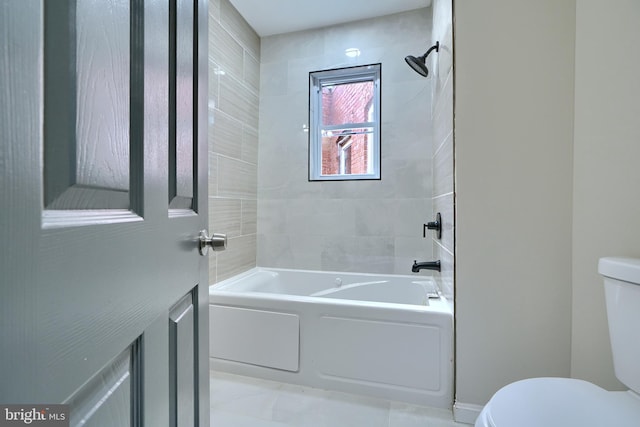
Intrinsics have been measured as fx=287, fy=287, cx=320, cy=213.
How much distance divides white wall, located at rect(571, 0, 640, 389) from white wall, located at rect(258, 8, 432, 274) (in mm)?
1105

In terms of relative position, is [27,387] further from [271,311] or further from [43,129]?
[271,311]

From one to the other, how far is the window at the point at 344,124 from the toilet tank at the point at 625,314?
1712 mm

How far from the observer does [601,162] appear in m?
1.18

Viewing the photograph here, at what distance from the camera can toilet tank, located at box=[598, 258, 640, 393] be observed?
90 cm

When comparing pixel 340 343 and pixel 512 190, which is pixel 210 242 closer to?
pixel 340 343

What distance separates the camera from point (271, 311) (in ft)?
5.79

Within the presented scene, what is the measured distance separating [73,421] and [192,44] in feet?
2.46

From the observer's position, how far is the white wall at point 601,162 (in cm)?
108

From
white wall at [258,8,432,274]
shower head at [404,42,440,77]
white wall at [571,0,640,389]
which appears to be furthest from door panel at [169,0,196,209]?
white wall at [258,8,432,274]

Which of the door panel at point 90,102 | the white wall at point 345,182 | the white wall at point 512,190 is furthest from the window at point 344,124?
the door panel at point 90,102

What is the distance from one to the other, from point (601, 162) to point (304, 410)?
179cm

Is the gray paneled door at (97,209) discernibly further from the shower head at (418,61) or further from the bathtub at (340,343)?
the shower head at (418,61)

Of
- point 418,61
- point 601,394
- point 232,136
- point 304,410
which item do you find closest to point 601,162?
point 601,394

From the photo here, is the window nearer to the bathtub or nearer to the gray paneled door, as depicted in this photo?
the bathtub
